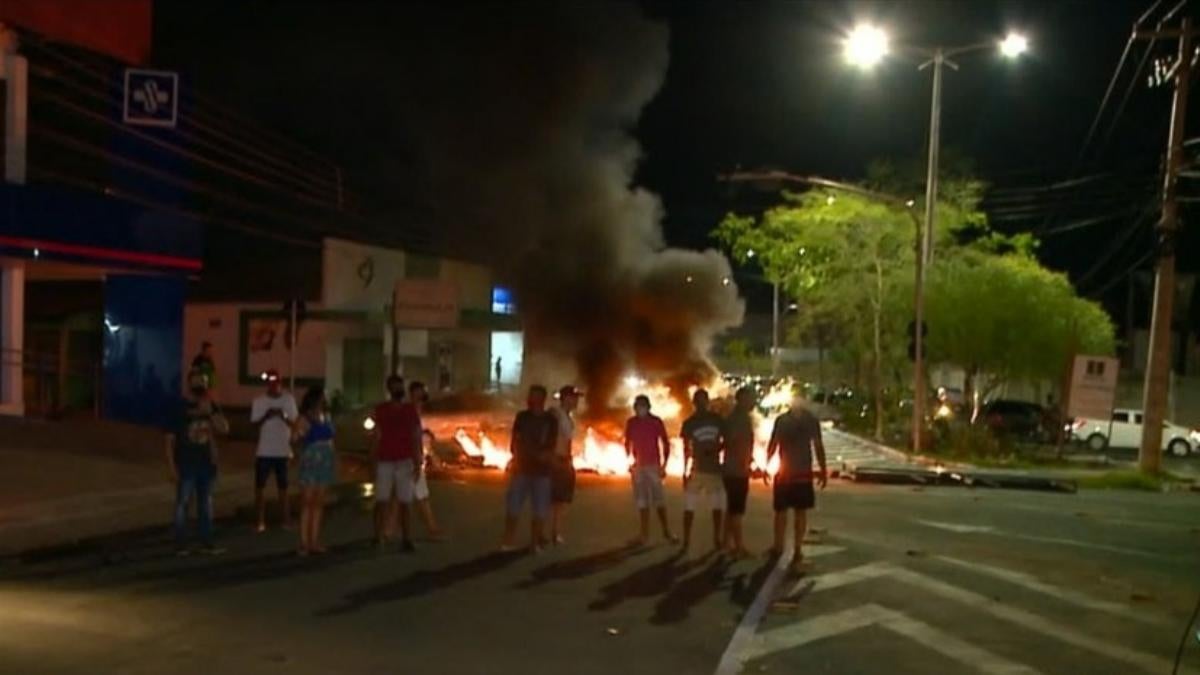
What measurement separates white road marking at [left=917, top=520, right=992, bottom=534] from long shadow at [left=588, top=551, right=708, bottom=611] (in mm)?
4468

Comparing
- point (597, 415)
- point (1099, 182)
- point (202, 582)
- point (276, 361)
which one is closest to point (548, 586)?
point (202, 582)

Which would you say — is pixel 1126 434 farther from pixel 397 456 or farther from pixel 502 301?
pixel 397 456

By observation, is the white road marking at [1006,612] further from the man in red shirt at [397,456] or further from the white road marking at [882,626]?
the man in red shirt at [397,456]

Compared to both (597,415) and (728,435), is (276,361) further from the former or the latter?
(728,435)

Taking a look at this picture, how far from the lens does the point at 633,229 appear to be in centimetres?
2775

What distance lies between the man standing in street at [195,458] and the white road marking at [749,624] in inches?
197

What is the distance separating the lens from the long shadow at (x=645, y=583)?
11.5 m

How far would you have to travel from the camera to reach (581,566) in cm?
1326

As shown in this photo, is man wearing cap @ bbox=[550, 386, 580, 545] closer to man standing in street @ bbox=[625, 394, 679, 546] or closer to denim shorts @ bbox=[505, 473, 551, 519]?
denim shorts @ bbox=[505, 473, 551, 519]

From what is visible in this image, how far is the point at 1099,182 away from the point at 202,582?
33638 mm

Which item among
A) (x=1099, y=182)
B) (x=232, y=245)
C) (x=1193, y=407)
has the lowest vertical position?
(x=1193, y=407)

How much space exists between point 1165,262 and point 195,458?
19087mm

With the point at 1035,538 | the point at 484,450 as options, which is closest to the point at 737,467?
the point at 1035,538

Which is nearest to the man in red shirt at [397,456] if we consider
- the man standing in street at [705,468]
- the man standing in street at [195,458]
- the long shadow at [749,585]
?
the man standing in street at [195,458]
